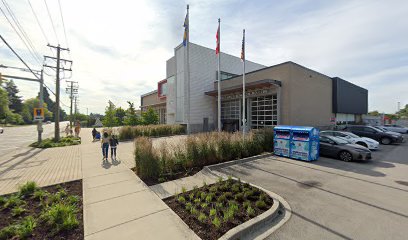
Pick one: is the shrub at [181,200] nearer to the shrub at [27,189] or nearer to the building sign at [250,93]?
the shrub at [27,189]

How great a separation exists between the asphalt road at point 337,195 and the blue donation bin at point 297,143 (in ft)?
1.87

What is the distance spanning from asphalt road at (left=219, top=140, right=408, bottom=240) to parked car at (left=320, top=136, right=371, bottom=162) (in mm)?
432

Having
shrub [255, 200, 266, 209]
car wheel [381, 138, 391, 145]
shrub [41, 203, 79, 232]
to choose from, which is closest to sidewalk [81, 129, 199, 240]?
shrub [41, 203, 79, 232]

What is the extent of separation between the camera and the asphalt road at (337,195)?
11.5 ft

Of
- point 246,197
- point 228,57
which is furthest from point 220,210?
point 228,57

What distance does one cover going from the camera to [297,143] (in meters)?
9.48

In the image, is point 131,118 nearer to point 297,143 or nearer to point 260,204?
point 297,143

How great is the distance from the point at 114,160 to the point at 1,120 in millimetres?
71644

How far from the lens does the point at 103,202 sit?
176 inches

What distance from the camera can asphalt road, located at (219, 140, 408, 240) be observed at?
3502 mm

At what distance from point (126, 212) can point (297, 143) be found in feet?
29.4

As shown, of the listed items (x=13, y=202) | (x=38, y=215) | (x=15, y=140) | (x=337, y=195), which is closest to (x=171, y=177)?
(x=38, y=215)

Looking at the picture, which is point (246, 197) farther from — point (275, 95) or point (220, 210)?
point (275, 95)

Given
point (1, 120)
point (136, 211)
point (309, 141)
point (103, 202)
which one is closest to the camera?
point (136, 211)
